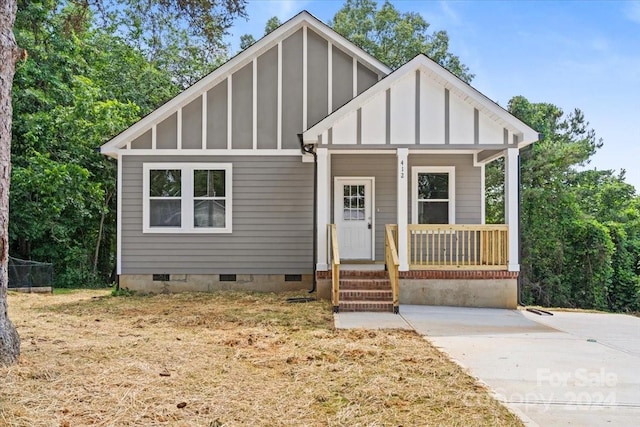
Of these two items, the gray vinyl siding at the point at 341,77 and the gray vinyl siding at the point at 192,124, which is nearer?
the gray vinyl siding at the point at 192,124

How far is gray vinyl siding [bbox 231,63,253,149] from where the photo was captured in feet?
36.0

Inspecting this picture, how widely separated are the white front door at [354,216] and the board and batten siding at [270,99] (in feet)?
4.99

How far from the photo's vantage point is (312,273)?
10930mm

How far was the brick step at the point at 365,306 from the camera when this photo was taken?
8.27m


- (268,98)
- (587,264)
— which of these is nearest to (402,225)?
(268,98)

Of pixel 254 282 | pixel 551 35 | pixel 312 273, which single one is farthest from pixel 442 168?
pixel 551 35

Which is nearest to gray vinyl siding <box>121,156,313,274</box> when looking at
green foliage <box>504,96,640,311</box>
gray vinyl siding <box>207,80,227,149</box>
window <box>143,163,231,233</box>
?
window <box>143,163,231,233</box>

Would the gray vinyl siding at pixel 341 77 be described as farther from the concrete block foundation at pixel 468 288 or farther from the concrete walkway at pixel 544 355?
the concrete walkway at pixel 544 355

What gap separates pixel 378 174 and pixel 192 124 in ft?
14.2

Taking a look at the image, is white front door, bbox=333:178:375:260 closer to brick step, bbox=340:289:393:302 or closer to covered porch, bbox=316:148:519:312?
covered porch, bbox=316:148:519:312

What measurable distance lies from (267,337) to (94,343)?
2044 mm

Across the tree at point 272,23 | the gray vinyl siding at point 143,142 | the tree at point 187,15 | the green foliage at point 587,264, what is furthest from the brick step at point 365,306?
the tree at point 272,23

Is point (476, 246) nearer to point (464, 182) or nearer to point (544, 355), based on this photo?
point (464, 182)

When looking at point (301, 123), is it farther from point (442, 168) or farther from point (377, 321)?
point (377, 321)
